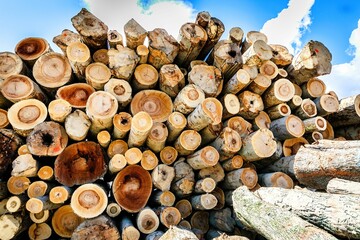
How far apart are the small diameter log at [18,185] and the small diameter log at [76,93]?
0.91m

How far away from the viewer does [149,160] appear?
10.5ft

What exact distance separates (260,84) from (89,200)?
2.42 m

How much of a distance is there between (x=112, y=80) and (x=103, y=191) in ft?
3.93

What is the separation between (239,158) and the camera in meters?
3.53

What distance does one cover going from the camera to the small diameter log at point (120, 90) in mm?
3205

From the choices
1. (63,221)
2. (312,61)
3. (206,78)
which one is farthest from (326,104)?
(63,221)

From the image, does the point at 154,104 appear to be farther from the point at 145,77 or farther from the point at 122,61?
the point at 122,61

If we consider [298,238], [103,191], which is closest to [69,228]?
[103,191]

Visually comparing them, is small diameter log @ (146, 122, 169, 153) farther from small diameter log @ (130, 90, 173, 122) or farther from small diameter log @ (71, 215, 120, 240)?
small diameter log @ (71, 215, 120, 240)

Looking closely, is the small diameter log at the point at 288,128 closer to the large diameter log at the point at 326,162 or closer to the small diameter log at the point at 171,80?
the large diameter log at the point at 326,162

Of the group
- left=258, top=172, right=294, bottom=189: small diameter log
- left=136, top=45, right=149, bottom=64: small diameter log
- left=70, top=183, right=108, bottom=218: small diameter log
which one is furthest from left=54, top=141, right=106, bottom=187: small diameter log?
left=258, top=172, right=294, bottom=189: small diameter log

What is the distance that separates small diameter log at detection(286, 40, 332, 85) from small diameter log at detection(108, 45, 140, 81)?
217cm

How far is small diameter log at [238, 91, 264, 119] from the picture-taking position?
3660mm

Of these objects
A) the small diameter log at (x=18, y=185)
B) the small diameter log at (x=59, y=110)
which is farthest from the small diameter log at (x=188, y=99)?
the small diameter log at (x=18, y=185)
